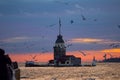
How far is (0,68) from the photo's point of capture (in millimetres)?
23906

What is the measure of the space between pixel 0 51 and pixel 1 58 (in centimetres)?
39

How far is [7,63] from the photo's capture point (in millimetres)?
24672

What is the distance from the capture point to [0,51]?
24625 mm

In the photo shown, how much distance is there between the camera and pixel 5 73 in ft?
77.9

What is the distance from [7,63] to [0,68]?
826 millimetres

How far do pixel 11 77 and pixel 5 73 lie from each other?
1.89ft

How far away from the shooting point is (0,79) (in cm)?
2367

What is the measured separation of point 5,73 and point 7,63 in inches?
40.3

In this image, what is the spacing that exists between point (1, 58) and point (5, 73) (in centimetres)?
98

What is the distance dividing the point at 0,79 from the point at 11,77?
707 millimetres

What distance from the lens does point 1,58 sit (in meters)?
24.4

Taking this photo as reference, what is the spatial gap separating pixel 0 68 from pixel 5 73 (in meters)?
0.37

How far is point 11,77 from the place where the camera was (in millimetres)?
24219
